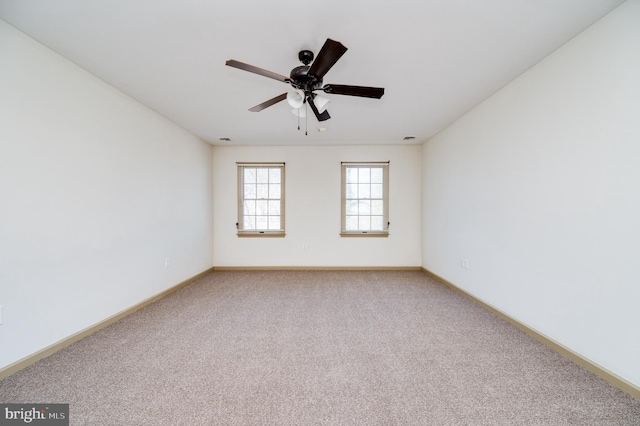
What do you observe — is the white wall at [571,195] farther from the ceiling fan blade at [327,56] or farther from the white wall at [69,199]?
the white wall at [69,199]

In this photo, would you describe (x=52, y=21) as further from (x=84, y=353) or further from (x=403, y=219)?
(x=403, y=219)

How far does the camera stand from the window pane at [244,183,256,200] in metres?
4.70

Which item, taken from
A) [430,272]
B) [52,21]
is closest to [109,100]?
[52,21]

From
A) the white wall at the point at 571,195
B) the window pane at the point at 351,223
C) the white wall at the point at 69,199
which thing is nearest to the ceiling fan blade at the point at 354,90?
the white wall at the point at 571,195

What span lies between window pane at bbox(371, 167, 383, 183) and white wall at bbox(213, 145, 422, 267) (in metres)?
0.20

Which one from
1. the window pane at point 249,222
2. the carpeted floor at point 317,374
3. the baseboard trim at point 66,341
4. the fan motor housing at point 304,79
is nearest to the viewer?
the carpeted floor at point 317,374

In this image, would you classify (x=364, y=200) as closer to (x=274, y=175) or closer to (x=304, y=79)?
(x=274, y=175)

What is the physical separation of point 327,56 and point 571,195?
218 centimetres

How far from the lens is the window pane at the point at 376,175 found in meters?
4.66

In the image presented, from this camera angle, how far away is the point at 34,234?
71.2 inches

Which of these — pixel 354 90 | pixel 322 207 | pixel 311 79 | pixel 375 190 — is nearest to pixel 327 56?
pixel 311 79

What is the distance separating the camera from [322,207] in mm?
4645

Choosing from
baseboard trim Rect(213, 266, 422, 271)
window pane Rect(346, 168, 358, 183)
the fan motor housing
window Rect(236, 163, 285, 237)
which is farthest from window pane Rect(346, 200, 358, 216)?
the fan motor housing

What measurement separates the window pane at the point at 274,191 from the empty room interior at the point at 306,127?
1.50m
